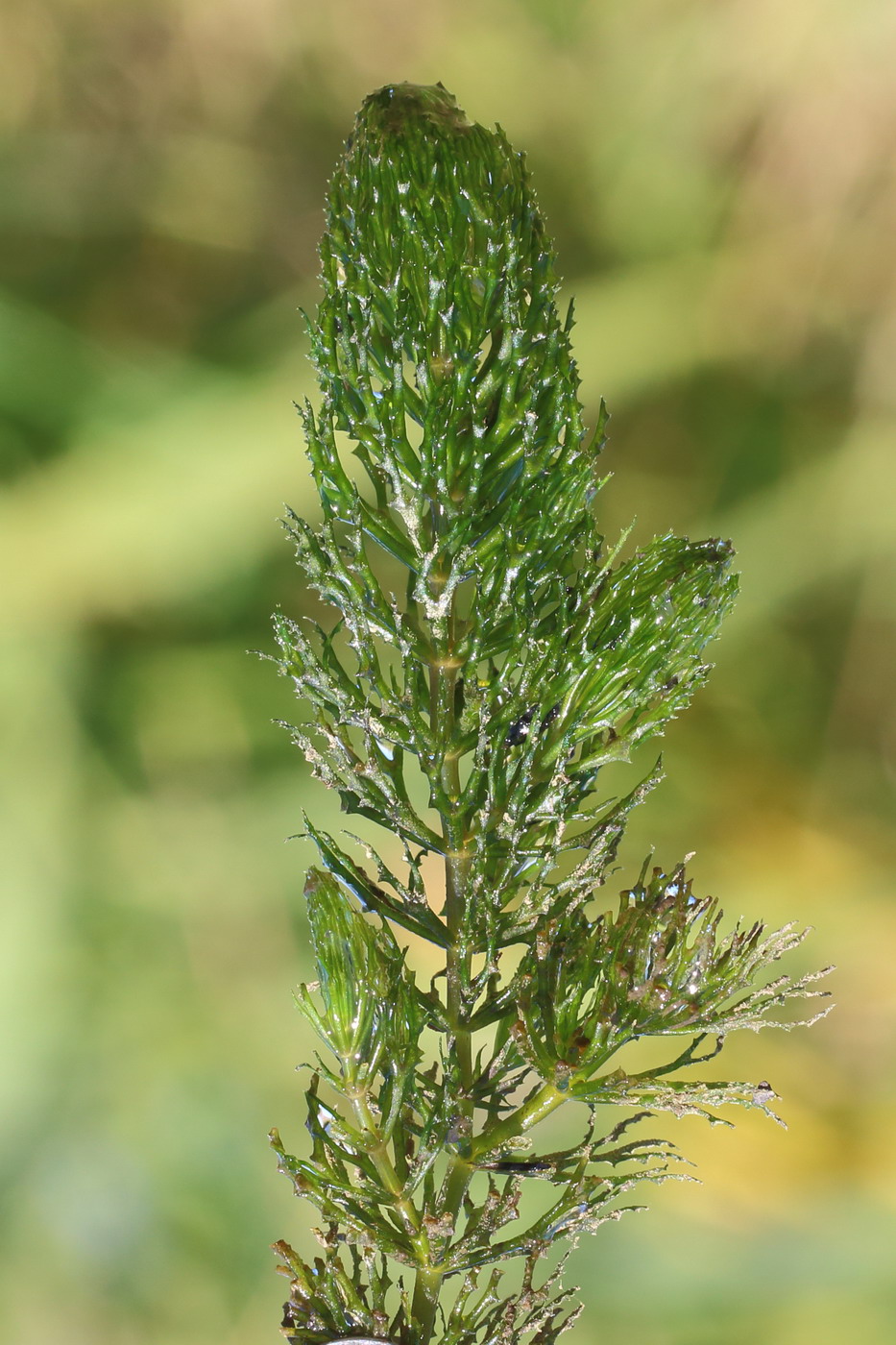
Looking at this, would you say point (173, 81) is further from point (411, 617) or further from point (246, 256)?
point (411, 617)

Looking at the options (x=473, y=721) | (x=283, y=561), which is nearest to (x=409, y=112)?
(x=473, y=721)

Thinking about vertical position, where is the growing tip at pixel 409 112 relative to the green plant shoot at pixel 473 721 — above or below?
above

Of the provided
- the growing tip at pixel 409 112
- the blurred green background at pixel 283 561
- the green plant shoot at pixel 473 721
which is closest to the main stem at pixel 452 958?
the green plant shoot at pixel 473 721

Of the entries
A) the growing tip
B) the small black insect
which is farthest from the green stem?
the growing tip

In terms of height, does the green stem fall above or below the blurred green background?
below

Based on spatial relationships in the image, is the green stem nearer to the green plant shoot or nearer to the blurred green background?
the green plant shoot

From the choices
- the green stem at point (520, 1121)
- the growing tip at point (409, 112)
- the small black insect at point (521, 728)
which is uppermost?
the growing tip at point (409, 112)

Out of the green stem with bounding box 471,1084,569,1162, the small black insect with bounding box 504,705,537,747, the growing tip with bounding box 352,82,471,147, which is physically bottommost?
the green stem with bounding box 471,1084,569,1162

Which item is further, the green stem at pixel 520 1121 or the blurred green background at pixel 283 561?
the blurred green background at pixel 283 561

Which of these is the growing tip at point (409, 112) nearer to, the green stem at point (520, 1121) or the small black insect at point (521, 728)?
the small black insect at point (521, 728)
